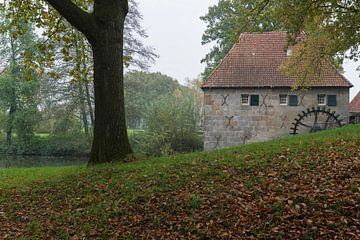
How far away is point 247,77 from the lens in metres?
25.9

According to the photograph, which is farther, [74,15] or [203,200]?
[74,15]

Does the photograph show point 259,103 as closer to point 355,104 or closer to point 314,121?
point 314,121

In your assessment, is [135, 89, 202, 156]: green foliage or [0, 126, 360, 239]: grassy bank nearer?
[0, 126, 360, 239]: grassy bank

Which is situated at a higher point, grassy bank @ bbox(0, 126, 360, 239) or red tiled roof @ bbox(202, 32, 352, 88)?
red tiled roof @ bbox(202, 32, 352, 88)

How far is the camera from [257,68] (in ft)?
86.9

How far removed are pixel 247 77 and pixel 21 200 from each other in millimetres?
20234

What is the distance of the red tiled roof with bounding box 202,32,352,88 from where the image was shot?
25562 millimetres

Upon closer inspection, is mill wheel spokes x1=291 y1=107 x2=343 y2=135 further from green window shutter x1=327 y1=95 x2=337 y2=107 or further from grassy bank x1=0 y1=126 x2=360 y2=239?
grassy bank x1=0 y1=126 x2=360 y2=239

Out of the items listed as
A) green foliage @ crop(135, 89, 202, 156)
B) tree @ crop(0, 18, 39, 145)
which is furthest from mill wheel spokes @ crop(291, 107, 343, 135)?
tree @ crop(0, 18, 39, 145)

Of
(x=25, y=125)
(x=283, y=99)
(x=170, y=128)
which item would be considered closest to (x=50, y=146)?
(x=25, y=125)

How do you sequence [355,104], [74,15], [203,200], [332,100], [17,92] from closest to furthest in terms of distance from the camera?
[203,200] < [74,15] < [332,100] < [17,92] < [355,104]

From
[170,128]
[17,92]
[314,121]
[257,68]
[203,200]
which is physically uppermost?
[257,68]

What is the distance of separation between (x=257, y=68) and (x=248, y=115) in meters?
3.10

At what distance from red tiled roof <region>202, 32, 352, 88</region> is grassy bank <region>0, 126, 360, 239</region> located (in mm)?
17393
